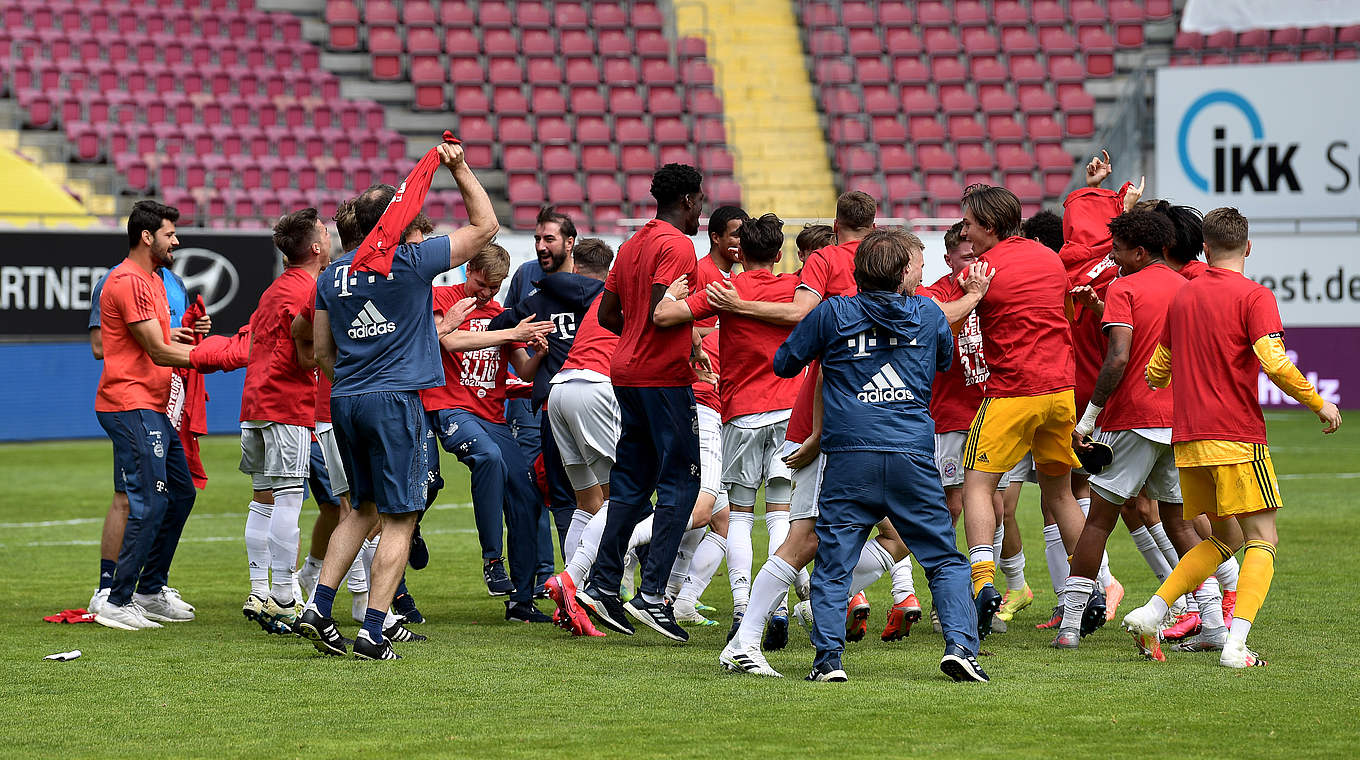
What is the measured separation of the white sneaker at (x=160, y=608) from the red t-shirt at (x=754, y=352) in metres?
3.25

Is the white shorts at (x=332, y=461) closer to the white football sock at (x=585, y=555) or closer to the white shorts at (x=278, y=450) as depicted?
the white shorts at (x=278, y=450)

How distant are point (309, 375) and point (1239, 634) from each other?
15.8 ft

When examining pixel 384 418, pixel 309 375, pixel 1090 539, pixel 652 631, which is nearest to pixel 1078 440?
pixel 1090 539

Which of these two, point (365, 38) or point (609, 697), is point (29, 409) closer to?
point (365, 38)

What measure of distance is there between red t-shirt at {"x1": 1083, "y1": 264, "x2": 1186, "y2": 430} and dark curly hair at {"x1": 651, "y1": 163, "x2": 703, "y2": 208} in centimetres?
204

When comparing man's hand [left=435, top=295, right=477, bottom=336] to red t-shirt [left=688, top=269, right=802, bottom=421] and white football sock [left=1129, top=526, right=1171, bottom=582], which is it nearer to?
red t-shirt [left=688, top=269, right=802, bottom=421]

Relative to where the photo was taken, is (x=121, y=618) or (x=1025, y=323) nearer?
(x=1025, y=323)

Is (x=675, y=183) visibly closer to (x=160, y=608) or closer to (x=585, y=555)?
(x=585, y=555)

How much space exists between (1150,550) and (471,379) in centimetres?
369

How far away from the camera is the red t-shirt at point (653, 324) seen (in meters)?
7.46

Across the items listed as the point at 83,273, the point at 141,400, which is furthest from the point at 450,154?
the point at 83,273

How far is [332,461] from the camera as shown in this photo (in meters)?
8.16

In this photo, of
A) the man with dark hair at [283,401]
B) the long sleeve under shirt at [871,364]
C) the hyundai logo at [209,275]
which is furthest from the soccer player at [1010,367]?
the hyundai logo at [209,275]

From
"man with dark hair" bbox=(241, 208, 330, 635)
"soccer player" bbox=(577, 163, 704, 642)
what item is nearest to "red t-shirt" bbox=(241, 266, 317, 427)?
"man with dark hair" bbox=(241, 208, 330, 635)
